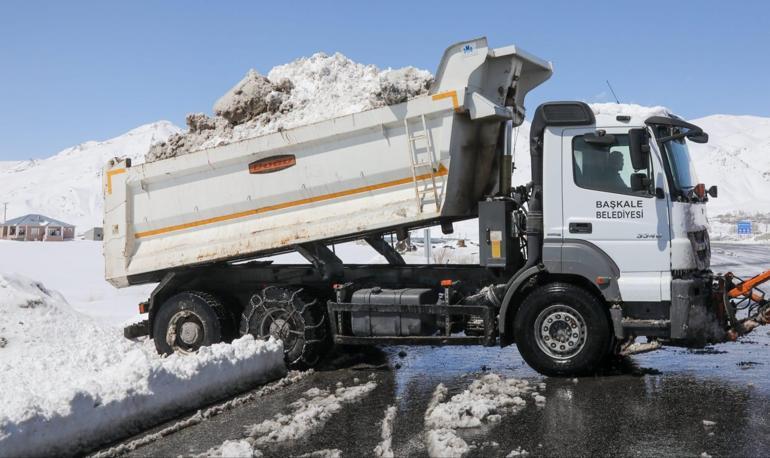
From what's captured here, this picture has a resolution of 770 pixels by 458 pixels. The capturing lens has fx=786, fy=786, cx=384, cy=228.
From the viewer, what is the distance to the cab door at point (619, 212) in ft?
26.0

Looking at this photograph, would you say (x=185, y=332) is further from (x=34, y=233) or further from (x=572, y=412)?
(x=34, y=233)

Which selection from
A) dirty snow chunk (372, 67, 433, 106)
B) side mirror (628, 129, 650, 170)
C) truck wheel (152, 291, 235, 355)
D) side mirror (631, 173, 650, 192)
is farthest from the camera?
truck wheel (152, 291, 235, 355)

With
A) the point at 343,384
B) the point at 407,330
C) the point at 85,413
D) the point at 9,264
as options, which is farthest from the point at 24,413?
the point at 9,264

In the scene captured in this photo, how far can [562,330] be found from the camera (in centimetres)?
812

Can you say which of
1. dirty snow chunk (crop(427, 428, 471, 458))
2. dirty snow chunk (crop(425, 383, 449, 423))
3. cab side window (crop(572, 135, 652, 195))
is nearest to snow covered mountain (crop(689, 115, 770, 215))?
cab side window (crop(572, 135, 652, 195))

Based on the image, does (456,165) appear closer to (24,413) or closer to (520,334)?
(520,334)

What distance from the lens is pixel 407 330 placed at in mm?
8766

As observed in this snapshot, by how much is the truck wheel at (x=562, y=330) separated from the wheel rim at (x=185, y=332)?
3.88 metres

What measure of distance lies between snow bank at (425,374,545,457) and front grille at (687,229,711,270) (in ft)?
7.26

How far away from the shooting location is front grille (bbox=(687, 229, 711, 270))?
8.06m

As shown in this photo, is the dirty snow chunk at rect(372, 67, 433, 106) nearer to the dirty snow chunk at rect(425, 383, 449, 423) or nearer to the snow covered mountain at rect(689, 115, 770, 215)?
the dirty snow chunk at rect(425, 383, 449, 423)

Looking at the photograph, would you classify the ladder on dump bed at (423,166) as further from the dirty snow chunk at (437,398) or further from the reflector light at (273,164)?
the dirty snow chunk at (437,398)

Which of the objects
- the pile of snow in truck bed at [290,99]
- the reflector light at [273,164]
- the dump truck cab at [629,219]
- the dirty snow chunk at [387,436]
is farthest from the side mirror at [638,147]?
the reflector light at [273,164]

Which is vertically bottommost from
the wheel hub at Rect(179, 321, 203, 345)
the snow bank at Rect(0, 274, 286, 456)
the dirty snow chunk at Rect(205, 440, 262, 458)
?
the dirty snow chunk at Rect(205, 440, 262, 458)
